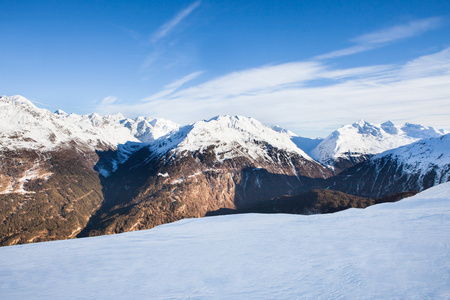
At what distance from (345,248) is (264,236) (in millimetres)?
5422

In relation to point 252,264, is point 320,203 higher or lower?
lower

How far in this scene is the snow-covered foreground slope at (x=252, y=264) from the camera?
9.91m

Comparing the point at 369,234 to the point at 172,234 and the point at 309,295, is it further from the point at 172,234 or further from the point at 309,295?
the point at 172,234

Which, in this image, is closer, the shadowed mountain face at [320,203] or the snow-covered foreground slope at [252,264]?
the snow-covered foreground slope at [252,264]

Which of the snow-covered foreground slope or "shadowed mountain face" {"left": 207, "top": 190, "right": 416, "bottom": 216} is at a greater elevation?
the snow-covered foreground slope

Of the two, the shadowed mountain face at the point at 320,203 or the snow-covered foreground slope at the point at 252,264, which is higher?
the snow-covered foreground slope at the point at 252,264

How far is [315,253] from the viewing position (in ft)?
44.1

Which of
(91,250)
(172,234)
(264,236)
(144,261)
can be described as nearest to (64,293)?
(144,261)

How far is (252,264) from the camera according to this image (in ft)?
41.4

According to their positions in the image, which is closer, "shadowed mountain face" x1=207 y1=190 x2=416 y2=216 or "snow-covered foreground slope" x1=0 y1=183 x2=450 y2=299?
"snow-covered foreground slope" x1=0 y1=183 x2=450 y2=299

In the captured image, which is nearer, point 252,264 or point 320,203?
point 252,264

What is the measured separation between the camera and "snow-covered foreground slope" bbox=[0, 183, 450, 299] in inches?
390

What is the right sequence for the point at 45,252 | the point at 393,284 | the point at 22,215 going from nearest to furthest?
the point at 393,284 → the point at 45,252 → the point at 22,215

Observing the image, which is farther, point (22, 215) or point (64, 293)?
point (22, 215)
